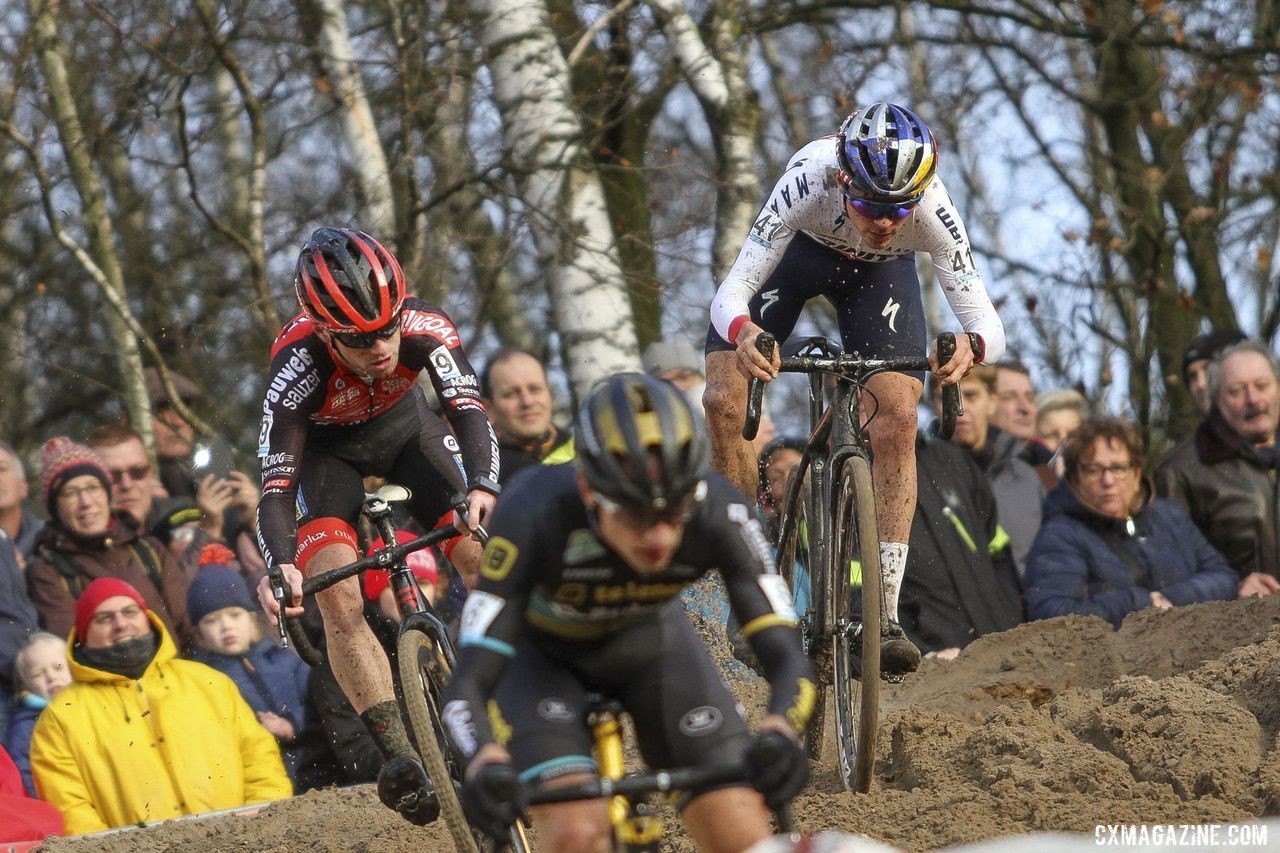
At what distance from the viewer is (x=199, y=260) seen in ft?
65.4

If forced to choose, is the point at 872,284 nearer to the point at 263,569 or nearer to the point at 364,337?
the point at 364,337

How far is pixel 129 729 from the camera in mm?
8000

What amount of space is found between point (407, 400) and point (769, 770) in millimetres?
3809

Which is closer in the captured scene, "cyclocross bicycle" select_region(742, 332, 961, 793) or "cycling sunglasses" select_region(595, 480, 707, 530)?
"cycling sunglasses" select_region(595, 480, 707, 530)

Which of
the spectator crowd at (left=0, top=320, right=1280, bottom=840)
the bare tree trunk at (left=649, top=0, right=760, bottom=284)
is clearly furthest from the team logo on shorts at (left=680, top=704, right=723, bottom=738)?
the bare tree trunk at (left=649, top=0, right=760, bottom=284)

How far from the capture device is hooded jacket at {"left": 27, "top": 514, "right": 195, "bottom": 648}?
352 inches

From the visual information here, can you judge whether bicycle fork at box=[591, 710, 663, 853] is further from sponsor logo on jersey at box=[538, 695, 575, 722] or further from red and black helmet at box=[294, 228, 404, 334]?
red and black helmet at box=[294, 228, 404, 334]

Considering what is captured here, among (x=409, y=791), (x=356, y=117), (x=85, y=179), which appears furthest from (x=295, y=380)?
(x=85, y=179)

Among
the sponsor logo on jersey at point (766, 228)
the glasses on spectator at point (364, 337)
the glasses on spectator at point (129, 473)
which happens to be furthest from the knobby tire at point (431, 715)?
the glasses on spectator at point (129, 473)

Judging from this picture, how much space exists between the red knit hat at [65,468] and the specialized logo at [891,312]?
448 cm

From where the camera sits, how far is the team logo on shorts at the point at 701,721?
4.86m

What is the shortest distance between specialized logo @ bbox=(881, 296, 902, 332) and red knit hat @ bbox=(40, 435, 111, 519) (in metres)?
4.48

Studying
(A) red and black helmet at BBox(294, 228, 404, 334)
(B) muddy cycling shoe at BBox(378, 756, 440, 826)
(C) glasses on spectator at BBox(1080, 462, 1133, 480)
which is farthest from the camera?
(C) glasses on spectator at BBox(1080, 462, 1133, 480)

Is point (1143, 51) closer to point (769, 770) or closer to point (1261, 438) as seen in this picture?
point (1261, 438)
